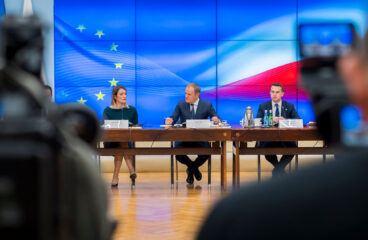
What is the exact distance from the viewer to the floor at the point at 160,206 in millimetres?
3067

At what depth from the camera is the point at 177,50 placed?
7.26m

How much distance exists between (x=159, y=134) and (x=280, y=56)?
314cm

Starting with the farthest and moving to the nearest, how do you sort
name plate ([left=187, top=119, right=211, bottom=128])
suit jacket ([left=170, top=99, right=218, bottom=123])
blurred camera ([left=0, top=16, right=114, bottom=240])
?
suit jacket ([left=170, top=99, right=218, bottom=123])
name plate ([left=187, top=119, right=211, bottom=128])
blurred camera ([left=0, top=16, right=114, bottom=240])

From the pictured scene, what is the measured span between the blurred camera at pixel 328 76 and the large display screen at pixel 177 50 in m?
6.49

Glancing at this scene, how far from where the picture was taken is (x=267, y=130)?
16.0 ft

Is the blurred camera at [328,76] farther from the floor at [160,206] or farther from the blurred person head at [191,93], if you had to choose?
the blurred person head at [191,93]

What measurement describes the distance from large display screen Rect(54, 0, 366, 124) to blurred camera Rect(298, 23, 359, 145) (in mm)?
6491

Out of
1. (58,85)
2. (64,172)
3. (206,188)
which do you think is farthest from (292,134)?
(64,172)

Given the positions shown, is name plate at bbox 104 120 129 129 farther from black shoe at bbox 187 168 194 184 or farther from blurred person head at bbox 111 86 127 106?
black shoe at bbox 187 168 194 184

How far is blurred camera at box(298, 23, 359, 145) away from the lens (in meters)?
0.66

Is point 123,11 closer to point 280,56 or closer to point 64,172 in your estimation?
point 280,56

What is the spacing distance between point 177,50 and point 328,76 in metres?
6.66

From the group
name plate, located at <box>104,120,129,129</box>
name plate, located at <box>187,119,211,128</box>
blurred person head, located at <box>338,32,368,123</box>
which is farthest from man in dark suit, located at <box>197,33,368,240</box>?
name plate, located at <box>104,120,129,129</box>

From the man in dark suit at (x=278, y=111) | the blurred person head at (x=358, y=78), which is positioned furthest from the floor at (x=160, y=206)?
the blurred person head at (x=358, y=78)
